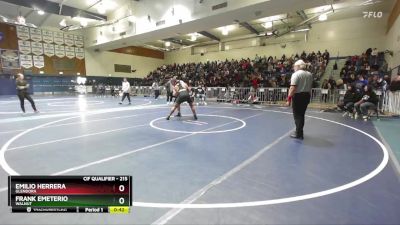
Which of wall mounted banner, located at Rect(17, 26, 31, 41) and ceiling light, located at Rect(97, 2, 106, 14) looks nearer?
ceiling light, located at Rect(97, 2, 106, 14)

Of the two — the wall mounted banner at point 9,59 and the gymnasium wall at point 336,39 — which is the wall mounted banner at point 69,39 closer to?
the wall mounted banner at point 9,59

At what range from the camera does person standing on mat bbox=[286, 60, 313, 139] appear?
567cm

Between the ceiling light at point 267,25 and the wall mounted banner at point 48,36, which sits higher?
the ceiling light at point 267,25

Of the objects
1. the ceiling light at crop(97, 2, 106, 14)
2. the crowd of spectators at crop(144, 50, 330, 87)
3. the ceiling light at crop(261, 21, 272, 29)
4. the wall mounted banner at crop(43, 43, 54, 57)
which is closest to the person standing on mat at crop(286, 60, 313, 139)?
the crowd of spectators at crop(144, 50, 330, 87)

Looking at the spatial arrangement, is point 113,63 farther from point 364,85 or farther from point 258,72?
point 364,85

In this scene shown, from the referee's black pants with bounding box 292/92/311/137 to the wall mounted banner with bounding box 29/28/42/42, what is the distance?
28815mm

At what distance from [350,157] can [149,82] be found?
27.6m

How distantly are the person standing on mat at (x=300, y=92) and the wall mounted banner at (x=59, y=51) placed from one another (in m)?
28.7

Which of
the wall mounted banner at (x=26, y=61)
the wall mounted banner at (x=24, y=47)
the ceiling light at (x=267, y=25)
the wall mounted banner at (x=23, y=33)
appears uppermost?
the ceiling light at (x=267, y=25)

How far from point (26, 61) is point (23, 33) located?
2.89 m

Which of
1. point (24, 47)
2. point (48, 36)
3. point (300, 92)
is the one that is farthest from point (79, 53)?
point (300, 92)

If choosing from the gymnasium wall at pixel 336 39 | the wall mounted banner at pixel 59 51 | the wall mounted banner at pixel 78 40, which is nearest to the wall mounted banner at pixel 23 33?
the wall mounted banner at pixel 59 51

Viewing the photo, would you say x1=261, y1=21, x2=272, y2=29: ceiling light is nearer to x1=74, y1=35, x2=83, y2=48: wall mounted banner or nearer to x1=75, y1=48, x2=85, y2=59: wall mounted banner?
x1=74, y1=35, x2=83, y2=48: wall mounted banner
